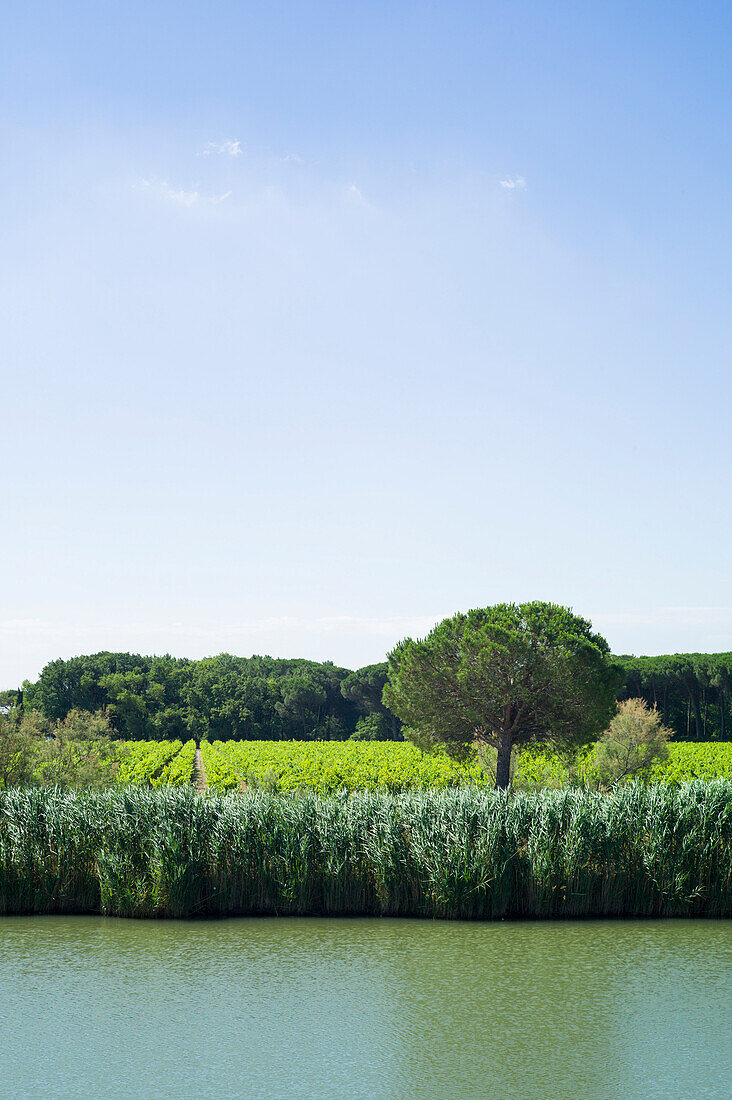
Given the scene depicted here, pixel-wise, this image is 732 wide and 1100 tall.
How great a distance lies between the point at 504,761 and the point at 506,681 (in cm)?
290

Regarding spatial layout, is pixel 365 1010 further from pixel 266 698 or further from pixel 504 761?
pixel 266 698

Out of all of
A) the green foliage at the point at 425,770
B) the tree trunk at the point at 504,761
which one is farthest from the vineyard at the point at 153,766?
the tree trunk at the point at 504,761

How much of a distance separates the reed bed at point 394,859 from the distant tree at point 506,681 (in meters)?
13.0

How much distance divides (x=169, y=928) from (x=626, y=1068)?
27.1 ft

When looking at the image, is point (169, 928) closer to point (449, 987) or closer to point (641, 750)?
point (449, 987)

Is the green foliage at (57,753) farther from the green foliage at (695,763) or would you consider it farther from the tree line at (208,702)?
the tree line at (208,702)

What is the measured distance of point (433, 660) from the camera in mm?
29938

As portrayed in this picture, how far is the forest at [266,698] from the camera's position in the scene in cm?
7956

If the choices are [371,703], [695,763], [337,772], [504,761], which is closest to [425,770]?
[337,772]

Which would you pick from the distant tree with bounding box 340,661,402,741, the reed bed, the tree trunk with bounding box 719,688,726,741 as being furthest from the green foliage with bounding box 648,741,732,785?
the distant tree with bounding box 340,661,402,741

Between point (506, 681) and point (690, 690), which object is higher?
point (506, 681)

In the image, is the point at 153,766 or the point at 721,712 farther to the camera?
the point at 721,712

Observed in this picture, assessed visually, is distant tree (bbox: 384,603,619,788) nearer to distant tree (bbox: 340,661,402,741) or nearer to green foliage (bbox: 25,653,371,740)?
distant tree (bbox: 340,661,402,741)

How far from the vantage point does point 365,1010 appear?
33.5 ft
